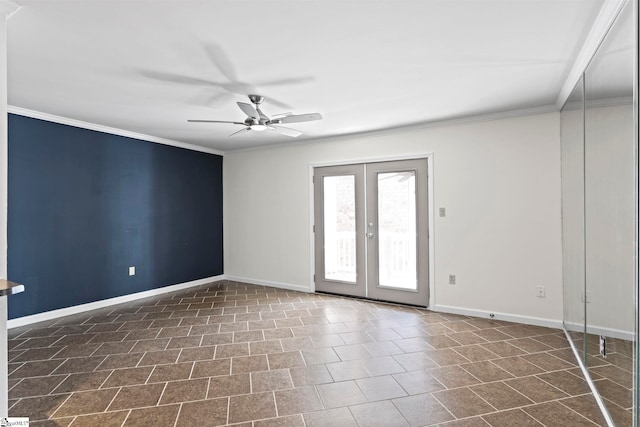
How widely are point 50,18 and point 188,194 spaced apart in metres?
3.88

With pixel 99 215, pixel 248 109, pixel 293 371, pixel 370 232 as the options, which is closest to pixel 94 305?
pixel 99 215

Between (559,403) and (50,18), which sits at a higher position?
(50,18)

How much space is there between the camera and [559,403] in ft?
7.43

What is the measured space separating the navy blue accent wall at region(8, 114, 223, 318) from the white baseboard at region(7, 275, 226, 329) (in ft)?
0.20

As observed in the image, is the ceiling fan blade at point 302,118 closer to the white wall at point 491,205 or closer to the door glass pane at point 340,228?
the white wall at point 491,205

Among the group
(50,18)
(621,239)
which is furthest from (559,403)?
(50,18)

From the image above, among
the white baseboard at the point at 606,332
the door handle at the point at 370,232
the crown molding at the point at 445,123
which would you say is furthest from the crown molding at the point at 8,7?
the door handle at the point at 370,232

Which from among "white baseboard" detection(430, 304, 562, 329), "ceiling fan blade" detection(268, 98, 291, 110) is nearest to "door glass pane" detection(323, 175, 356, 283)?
"white baseboard" detection(430, 304, 562, 329)

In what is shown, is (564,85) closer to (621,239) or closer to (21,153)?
(621,239)

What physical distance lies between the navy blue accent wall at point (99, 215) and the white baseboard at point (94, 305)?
0.06 m

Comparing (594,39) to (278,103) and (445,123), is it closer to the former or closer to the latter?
(445,123)

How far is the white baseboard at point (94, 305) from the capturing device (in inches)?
149

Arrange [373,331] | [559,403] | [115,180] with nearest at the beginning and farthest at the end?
[559,403], [373,331], [115,180]

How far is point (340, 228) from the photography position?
5.22 m
